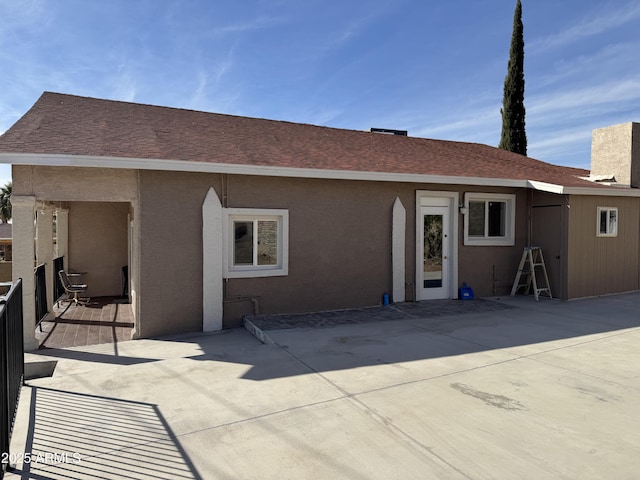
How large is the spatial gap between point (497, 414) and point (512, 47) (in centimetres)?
2651

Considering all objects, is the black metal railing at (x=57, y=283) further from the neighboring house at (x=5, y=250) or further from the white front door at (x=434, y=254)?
the white front door at (x=434, y=254)

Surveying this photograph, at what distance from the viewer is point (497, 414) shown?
4.01 meters

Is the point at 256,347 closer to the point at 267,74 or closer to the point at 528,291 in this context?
the point at 528,291

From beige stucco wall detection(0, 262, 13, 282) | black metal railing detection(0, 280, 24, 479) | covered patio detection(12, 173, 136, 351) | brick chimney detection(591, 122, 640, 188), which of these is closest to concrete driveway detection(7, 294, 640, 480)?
black metal railing detection(0, 280, 24, 479)

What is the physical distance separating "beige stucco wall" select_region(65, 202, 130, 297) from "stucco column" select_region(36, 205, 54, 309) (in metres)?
2.56

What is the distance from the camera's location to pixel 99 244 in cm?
1172

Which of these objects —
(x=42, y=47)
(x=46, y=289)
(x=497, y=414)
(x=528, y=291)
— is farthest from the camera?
(x=528, y=291)

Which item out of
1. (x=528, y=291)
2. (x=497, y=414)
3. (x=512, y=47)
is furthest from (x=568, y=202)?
(x=512, y=47)

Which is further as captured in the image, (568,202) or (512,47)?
(512,47)

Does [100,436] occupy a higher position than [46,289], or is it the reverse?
[46,289]

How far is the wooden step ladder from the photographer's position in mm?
10383

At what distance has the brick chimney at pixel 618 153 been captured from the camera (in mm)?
11969

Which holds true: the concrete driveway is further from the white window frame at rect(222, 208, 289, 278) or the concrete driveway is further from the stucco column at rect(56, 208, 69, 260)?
the stucco column at rect(56, 208, 69, 260)

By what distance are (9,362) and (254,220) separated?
4.83m
